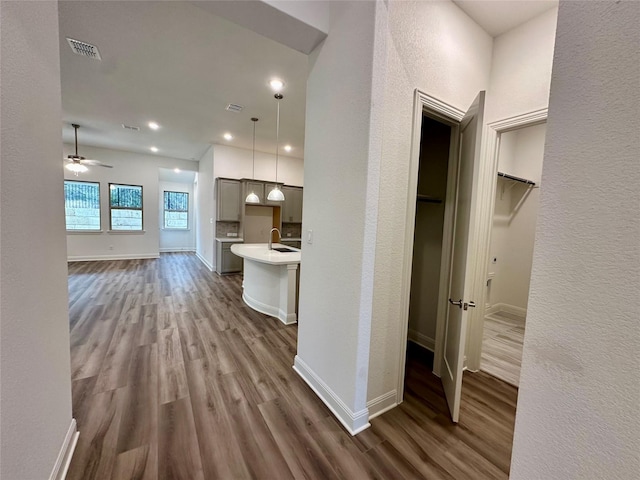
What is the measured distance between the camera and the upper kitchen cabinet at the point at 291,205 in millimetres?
7051

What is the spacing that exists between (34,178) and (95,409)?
67.8 inches

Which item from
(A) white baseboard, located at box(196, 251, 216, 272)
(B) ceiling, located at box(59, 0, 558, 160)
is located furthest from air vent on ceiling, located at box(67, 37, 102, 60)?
(A) white baseboard, located at box(196, 251, 216, 272)

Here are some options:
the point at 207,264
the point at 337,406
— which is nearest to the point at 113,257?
the point at 207,264

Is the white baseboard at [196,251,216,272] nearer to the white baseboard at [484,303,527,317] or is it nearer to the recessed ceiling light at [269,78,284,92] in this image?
the recessed ceiling light at [269,78,284,92]

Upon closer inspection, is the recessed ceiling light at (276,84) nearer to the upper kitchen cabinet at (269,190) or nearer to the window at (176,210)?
the upper kitchen cabinet at (269,190)

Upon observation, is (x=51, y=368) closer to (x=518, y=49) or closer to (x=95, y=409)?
(x=95, y=409)

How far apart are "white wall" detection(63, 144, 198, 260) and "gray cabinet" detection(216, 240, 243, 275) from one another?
3200mm

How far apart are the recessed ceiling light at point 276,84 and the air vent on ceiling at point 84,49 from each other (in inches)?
73.7

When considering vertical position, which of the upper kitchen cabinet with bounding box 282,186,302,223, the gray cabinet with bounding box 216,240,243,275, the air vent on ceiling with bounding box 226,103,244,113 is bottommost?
the gray cabinet with bounding box 216,240,243,275

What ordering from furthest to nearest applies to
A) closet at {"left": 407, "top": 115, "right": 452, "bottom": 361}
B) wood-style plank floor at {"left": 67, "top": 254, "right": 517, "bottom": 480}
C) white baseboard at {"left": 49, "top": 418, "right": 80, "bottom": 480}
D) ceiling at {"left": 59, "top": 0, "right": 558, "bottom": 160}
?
closet at {"left": 407, "top": 115, "right": 452, "bottom": 361}, ceiling at {"left": 59, "top": 0, "right": 558, "bottom": 160}, wood-style plank floor at {"left": 67, "top": 254, "right": 517, "bottom": 480}, white baseboard at {"left": 49, "top": 418, "right": 80, "bottom": 480}

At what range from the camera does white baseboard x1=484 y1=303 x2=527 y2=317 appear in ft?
13.2

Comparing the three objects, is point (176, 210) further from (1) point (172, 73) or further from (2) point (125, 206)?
(1) point (172, 73)

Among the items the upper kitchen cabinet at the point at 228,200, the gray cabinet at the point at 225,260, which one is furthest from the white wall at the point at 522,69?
the gray cabinet at the point at 225,260

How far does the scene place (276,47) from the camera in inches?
105
